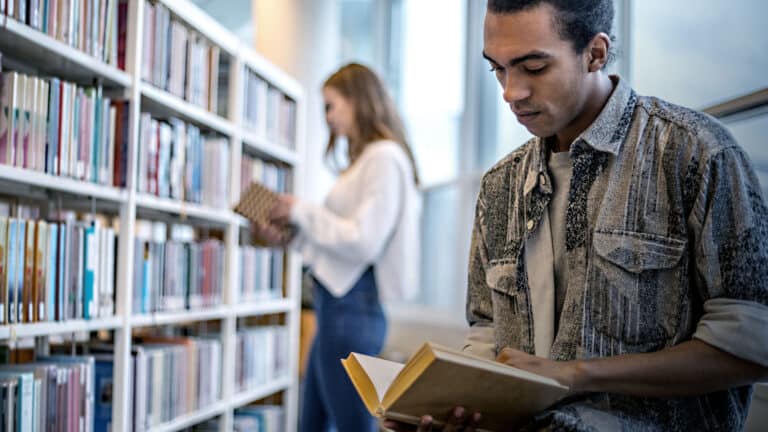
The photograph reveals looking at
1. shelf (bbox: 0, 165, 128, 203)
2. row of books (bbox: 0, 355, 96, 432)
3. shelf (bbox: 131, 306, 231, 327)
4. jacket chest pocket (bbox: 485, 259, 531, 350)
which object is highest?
shelf (bbox: 0, 165, 128, 203)

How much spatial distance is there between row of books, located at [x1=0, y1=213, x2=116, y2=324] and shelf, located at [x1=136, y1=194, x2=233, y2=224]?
19 centimetres

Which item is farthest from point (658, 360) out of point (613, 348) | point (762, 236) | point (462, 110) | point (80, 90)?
point (462, 110)

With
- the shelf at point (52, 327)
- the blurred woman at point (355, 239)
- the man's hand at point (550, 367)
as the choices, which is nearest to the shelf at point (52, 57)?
the shelf at point (52, 327)

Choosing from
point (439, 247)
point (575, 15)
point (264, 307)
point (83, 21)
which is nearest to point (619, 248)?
point (575, 15)

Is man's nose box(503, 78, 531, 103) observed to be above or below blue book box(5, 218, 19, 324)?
above

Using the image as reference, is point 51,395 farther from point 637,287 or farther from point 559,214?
point 637,287

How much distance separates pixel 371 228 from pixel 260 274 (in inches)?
32.0

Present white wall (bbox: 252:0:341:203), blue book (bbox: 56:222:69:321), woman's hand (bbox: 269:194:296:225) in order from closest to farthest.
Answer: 1. blue book (bbox: 56:222:69:321)
2. woman's hand (bbox: 269:194:296:225)
3. white wall (bbox: 252:0:341:203)

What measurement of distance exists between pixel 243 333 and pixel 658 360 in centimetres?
212

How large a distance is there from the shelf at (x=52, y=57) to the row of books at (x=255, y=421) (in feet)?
4.39

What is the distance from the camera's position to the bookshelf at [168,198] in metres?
1.82

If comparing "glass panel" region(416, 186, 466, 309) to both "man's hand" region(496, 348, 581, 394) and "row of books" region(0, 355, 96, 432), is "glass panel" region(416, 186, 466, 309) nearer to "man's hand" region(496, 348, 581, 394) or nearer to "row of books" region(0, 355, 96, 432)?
"row of books" region(0, 355, 96, 432)

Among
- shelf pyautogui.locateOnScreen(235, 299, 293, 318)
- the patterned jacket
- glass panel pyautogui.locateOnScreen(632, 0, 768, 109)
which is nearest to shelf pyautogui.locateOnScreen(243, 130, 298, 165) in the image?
shelf pyautogui.locateOnScreen(235, 299, 293, 318)

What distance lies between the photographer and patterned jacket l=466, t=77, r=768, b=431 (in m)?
1.01
